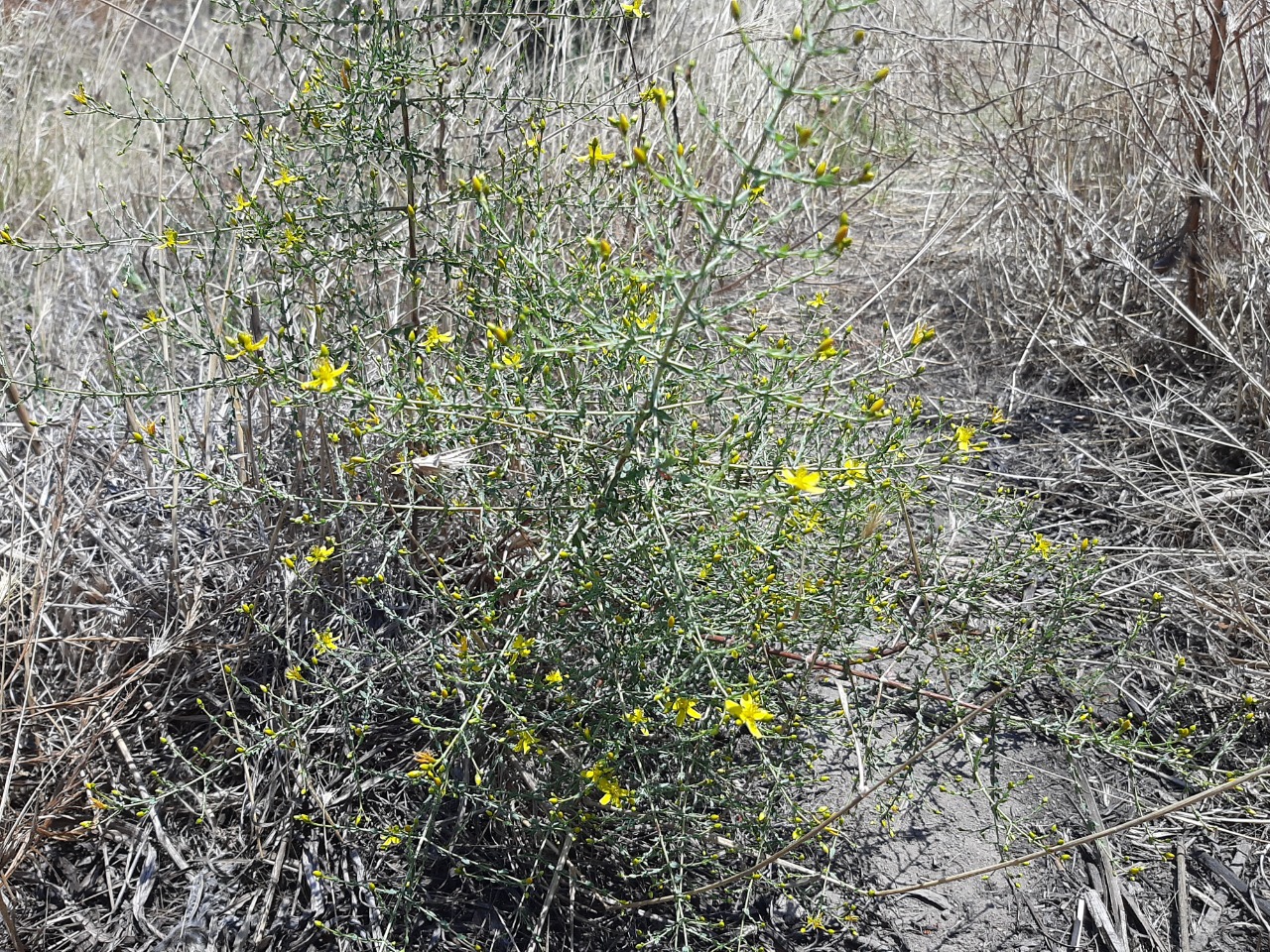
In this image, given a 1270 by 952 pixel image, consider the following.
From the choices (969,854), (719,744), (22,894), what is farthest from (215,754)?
(969,854)

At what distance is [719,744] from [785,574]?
0.42m

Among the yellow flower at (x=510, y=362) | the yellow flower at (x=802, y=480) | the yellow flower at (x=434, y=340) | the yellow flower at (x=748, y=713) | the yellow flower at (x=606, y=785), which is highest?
the yellow flower at (x=802, y=480)

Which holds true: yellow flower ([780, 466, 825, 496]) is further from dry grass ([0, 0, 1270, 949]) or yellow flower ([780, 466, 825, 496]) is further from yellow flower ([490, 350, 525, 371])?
dry grass ([0, 0, 1270, 949])

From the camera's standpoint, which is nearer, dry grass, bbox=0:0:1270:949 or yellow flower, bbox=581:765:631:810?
yellow flower, bbox=581:765:631:810

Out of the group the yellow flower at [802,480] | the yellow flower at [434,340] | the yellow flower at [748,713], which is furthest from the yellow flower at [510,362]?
the yellow flower at [748,713]

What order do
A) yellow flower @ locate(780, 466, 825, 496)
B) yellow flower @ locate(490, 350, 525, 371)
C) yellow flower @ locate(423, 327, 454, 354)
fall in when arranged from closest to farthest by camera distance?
yellow flower @ locate(780, 466, 825, 496)
yellow flower @ locate(490, 350, 525, 371)
yellow flower @ locate(423, 327, 454, 354)

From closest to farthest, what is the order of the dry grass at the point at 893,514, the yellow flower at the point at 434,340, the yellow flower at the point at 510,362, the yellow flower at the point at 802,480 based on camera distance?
1. the yellow flower at the point at 802,480
2. the yellow flower at the point at 510,362
3. the yellow flower at the point at 434,340
4. the dry grass at the point at 893,514

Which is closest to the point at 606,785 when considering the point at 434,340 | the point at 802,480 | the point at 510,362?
the point at 802,480

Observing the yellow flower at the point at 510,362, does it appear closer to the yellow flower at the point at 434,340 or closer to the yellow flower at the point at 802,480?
the yellow flower at the point at 434,340

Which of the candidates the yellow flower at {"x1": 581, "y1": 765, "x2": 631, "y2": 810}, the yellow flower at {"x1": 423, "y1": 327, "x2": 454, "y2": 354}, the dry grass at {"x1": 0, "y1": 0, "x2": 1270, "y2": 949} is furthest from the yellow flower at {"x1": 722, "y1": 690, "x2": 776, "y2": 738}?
the yellow flower at {"x1": 423, "y1": 327, "x2": 454, "y2": 354}

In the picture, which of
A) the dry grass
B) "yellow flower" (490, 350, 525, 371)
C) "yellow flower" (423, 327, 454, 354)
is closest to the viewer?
"yellow flower" (490, 350, 525, 371)

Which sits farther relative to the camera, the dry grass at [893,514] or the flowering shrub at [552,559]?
the dry grass at [893,514]

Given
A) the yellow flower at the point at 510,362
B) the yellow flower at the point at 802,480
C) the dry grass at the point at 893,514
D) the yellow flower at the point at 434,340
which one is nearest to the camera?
the yellow flower at the point at 802,480

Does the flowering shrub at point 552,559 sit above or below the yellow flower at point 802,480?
below
